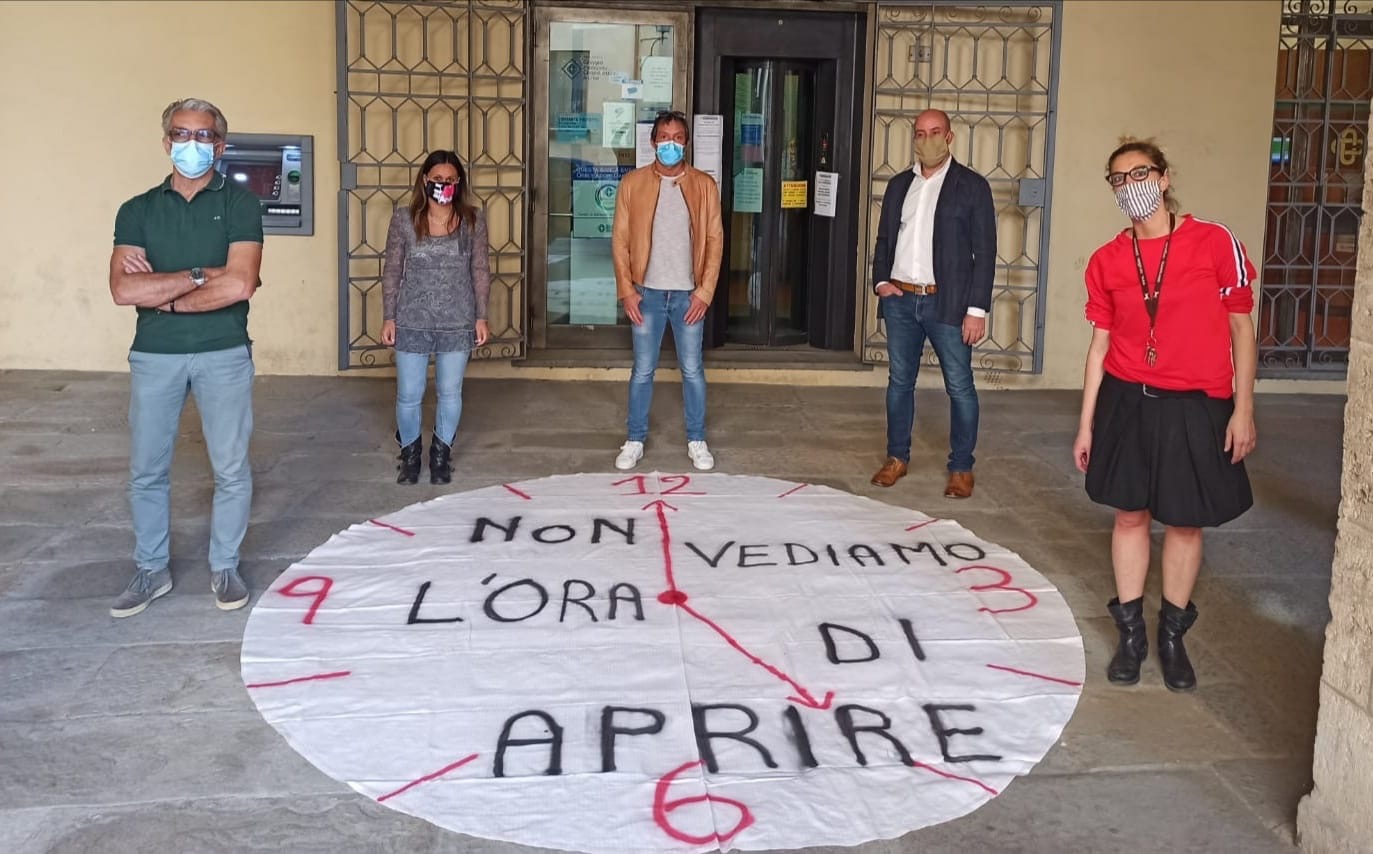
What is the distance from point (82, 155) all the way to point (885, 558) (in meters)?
6.10

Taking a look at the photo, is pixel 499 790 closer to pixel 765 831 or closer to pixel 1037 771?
pixel 765 831

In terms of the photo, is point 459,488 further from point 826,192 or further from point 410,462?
point 826,192

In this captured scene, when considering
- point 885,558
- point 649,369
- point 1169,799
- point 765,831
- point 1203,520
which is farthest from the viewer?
point 649,369

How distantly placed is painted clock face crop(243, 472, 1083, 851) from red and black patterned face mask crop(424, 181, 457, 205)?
1.34 m

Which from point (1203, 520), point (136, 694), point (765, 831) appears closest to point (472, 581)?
point (136, 694)

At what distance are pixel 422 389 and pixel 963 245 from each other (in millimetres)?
2516

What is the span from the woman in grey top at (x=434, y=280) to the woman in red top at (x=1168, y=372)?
119 inches

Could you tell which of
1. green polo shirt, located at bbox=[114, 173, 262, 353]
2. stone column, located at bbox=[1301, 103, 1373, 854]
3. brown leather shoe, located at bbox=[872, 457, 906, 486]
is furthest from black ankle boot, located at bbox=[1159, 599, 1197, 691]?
green polo shirt, located at bbox=[114, 173, 262, 353]

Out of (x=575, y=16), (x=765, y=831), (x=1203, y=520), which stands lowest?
(x=765, y=831)

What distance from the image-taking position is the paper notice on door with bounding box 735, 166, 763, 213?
9242 mm

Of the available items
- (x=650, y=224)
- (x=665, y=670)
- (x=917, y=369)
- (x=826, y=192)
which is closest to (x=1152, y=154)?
(x=665, y=670)

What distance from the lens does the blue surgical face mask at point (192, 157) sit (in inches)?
169

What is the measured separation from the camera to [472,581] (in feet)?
15.8

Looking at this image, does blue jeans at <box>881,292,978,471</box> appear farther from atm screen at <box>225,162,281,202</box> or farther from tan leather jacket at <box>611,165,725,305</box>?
atm screen at <box>225,162,281,202</box>
